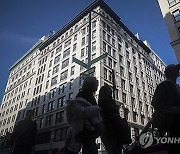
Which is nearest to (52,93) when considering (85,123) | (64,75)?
(64,75)

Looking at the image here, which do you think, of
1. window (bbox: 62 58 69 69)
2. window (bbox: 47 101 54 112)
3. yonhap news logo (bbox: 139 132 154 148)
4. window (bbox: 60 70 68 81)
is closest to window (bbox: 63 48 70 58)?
window (bbox: 62 58 69 69)

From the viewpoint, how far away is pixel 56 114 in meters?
27.9

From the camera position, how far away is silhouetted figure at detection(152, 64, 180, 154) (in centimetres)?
230

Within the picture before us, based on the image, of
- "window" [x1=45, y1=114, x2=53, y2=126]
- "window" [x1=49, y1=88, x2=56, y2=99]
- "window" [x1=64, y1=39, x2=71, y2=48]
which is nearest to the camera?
"window" [x1=45, y1=114, x2=53, y2=126]

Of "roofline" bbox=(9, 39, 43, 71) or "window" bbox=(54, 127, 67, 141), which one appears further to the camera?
"roofline" bbox=(9, 39, 43, 71)

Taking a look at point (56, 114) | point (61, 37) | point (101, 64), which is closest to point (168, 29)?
point (101, 64)

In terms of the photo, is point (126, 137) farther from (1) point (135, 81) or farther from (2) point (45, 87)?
(2) point (45, 87)

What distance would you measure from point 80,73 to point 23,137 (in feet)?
74.1

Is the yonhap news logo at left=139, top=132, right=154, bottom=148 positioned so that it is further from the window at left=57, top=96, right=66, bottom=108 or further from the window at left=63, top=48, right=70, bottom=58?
the window at left=63, top=48, right=70, bottom=58

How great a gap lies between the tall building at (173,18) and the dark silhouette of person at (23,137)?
19179 mm

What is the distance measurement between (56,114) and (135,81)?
1588cm

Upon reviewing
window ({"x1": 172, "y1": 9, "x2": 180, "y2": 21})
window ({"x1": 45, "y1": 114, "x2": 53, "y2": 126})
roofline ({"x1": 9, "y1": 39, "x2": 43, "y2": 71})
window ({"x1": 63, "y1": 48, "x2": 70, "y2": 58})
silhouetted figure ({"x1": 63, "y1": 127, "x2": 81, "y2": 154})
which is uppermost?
roofline ({"x1": 9, "y1": 39, "x2": 43, "y2": 71})

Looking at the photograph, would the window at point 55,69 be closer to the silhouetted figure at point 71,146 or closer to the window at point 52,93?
the window at point 52,93

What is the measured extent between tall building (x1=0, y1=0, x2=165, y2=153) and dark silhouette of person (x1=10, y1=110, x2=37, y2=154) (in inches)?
727
